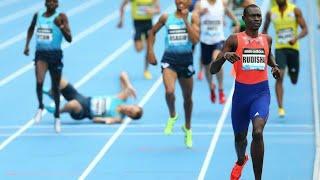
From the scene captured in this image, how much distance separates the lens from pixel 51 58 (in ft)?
51.5

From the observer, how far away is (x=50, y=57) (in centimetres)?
1570

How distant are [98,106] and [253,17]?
19.7ft

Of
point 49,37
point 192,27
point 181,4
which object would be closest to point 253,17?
point 181,4

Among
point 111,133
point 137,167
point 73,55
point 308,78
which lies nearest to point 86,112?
point 111,133

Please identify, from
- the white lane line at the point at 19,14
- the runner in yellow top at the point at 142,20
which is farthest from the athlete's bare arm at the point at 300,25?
the white lane line at the point at 19,14

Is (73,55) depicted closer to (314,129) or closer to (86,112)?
(86,112)

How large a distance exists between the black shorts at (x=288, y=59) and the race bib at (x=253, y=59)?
527cm

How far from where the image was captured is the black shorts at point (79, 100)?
16625 millimetres

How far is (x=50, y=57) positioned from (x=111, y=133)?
4.94 ft

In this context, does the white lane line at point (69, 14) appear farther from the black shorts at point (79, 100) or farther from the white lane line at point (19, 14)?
the black shorts at point (79, 100)

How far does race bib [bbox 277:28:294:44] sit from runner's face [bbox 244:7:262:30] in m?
5.44

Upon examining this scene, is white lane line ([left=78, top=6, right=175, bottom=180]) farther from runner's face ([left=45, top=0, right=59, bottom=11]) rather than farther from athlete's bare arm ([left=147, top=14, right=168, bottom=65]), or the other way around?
runner's face ([left=45, top=0, right=59, bottom=11])

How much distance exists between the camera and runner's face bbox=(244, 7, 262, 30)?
11180 millimetres

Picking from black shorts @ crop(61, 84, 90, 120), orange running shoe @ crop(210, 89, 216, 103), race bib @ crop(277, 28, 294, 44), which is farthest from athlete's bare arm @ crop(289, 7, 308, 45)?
black shorts @ crop(61, 84, 90, 120)
